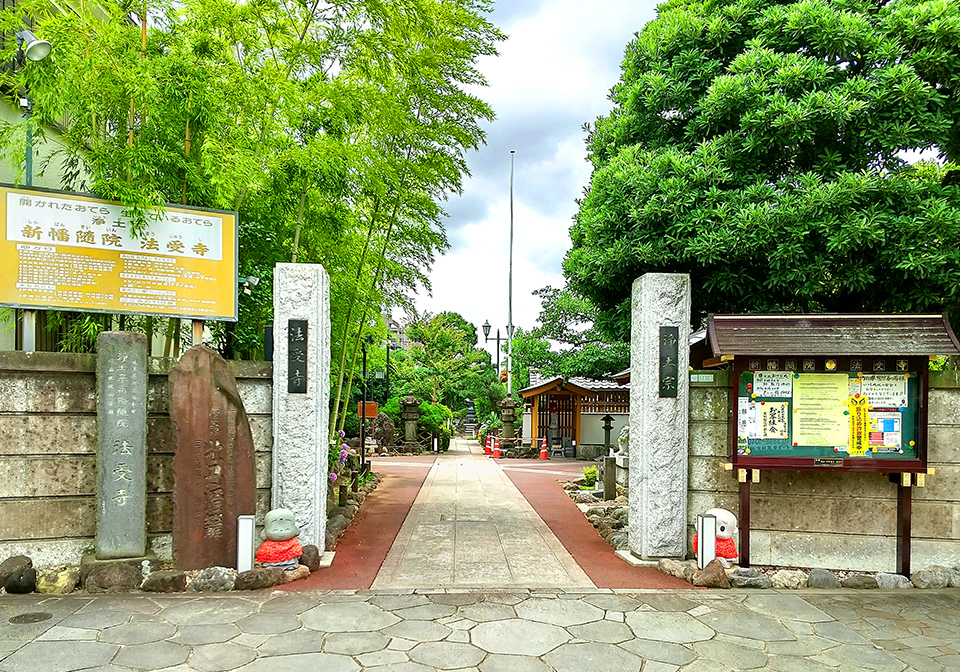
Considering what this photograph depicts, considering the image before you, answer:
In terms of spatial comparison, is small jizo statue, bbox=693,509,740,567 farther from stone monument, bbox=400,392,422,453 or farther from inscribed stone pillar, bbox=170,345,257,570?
stone monument, bbox=400,392,422,453

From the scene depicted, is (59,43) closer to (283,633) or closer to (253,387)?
(253,387)

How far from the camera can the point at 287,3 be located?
7.16 meters

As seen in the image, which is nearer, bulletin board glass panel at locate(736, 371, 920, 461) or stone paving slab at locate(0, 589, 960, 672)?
stone paving slab at locate(0, 589, 960, 672)

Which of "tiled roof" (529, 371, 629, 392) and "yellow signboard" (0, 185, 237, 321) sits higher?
"yellow signboard" (0, 185, 237, 321)

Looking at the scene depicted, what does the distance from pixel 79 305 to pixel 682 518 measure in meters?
6.40

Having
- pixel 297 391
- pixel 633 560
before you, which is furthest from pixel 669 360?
pixel 297 391

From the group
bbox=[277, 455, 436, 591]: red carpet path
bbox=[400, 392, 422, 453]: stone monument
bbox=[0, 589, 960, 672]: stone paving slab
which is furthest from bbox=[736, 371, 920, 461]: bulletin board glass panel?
bbox=[400, 392, 422, 453]: stone monument

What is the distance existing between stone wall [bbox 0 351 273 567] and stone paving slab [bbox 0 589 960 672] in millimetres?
588

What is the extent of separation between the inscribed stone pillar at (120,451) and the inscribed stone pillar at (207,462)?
328mm

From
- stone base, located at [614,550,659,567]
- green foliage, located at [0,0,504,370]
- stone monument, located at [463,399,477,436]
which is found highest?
green foliage, located at [0,0,504,370]

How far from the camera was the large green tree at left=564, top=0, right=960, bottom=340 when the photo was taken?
18.7 ft

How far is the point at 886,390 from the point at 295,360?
5974 millimetres

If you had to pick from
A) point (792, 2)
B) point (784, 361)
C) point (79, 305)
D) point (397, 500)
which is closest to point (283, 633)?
point (79, 305)

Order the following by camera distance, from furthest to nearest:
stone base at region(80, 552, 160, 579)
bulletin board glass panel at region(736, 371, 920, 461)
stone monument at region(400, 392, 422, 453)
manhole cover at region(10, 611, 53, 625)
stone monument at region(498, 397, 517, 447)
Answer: stone monument at region(498, 397, 517, 447)
stone monument at region(400, 392, 422, 453)
bulletin board glass panel at region(736, 371, 920, 461)
stone base at region(80, 552, 160, 579)
manhole cover at region(10, 611, 53, 625)
